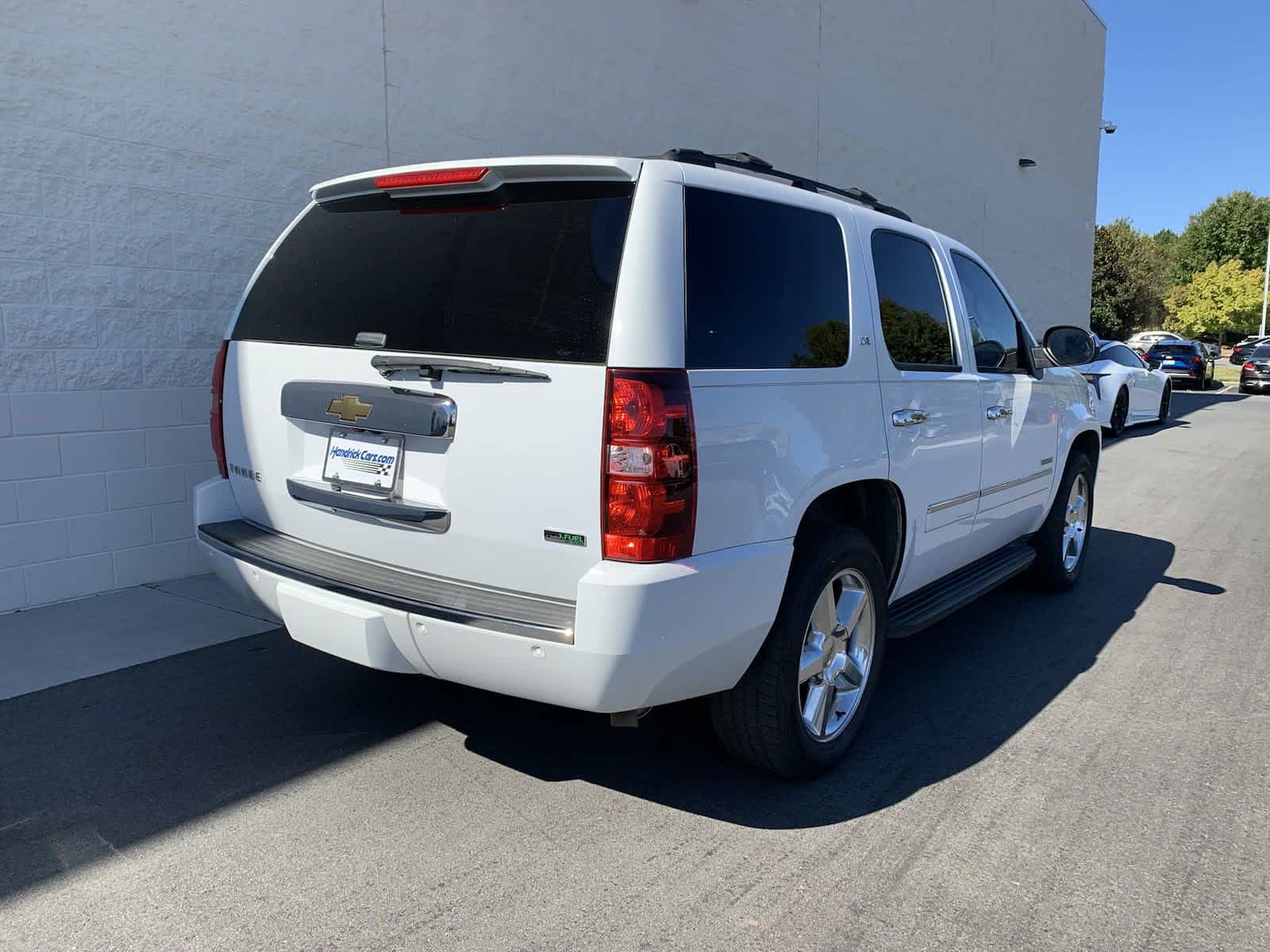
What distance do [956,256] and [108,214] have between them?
4.64m

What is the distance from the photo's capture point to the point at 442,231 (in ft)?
11.1

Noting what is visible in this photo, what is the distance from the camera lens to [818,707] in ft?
12.1

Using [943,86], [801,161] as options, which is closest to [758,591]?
[801,161]

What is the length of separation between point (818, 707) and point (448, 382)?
176 cm

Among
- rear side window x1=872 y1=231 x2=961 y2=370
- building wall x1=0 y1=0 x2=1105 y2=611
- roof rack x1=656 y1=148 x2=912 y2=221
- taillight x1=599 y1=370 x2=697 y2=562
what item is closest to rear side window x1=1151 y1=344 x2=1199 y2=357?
building wall x1=0 y1=0 x2=1105 y2=611

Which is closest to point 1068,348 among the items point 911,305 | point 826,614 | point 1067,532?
point 1067,532

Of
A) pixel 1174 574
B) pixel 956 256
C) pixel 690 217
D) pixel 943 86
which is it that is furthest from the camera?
pixel 943 86

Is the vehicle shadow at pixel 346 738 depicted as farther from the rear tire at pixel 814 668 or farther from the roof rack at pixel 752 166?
the roof rack at pixel 752 166

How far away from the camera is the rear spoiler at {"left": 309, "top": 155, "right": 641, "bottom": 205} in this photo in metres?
3.07

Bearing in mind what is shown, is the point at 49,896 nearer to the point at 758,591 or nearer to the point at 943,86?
the point at 758,591

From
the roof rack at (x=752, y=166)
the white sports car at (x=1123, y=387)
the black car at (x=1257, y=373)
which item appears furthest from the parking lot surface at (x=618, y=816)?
the black car at (x=1257, y=373)

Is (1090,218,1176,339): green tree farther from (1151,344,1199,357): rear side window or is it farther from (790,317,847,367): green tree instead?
(790,317,847,367): green tree

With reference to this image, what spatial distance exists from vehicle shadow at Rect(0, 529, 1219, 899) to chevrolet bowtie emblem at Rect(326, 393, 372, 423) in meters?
1.32

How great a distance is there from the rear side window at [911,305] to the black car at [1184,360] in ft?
90.4
